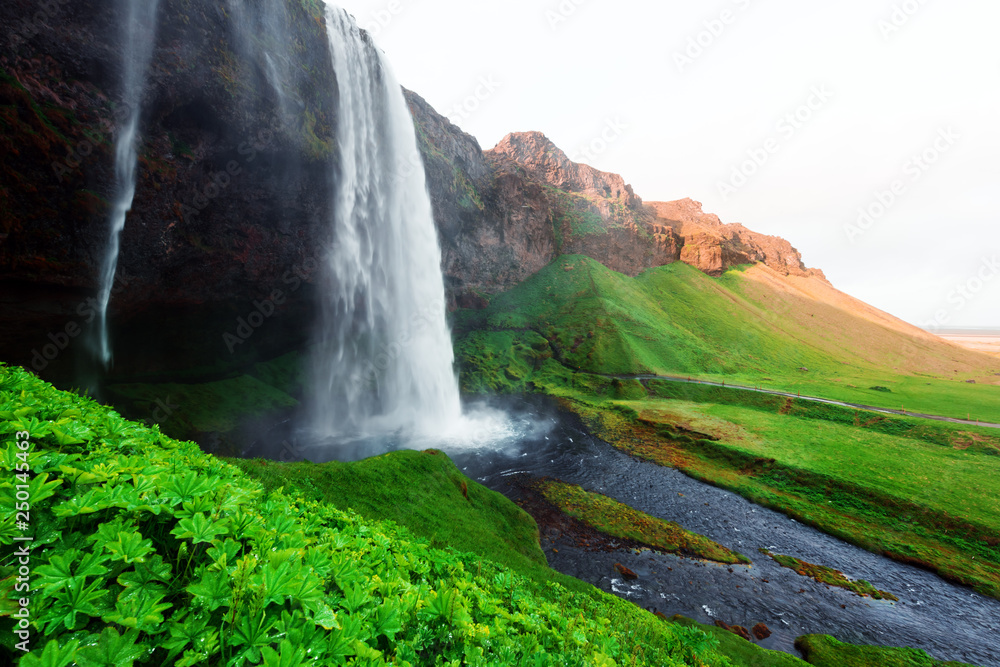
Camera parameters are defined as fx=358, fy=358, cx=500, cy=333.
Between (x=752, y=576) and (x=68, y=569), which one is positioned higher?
(x=68, y=569)

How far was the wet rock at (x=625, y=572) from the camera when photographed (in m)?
17.3

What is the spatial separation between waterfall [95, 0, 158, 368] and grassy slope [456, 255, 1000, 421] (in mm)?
49592

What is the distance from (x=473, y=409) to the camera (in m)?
47.6

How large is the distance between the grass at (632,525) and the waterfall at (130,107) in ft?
107

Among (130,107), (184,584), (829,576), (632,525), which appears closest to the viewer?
(184,584)

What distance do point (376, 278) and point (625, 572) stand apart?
35850 millimetres

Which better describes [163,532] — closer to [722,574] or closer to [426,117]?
[722,574]

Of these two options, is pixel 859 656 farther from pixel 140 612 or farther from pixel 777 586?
pixel 140 612

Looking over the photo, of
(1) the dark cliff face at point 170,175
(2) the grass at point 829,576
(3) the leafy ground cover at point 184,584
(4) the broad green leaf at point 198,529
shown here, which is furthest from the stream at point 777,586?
(1) the dark cliff face at point 170,175

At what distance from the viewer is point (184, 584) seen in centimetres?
188

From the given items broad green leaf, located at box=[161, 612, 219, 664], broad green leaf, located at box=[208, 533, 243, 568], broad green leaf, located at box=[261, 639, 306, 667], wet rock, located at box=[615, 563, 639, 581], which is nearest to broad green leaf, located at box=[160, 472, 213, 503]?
broad green leaf, located at box=[208, 533, 243, 568]

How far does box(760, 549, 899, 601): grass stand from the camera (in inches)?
702

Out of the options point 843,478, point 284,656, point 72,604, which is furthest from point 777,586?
point 72,604

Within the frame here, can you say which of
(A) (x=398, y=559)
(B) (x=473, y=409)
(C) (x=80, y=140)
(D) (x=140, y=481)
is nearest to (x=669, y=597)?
(A) (x=398, y=559)
